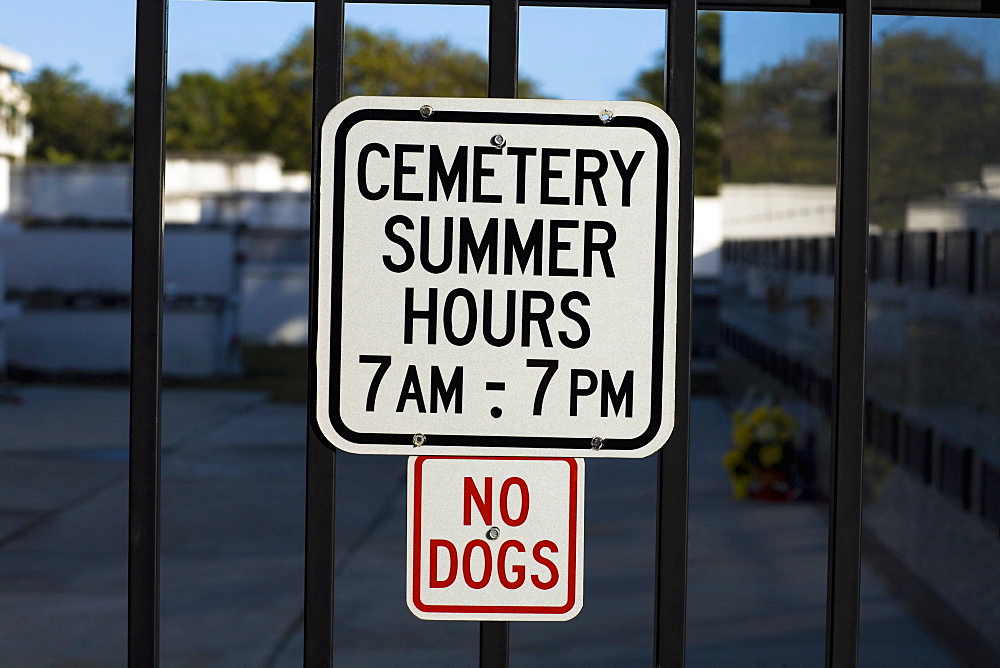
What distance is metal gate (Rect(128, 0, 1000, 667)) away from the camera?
185cm

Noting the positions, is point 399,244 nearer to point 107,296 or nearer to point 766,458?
point 766,458

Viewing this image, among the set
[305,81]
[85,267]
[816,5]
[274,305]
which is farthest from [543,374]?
[305,81]

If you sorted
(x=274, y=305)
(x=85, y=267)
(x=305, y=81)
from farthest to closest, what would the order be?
(x=305, y=81) → (x=274, y=305) → (x=85, y=267)

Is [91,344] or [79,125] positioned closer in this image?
[91,344]

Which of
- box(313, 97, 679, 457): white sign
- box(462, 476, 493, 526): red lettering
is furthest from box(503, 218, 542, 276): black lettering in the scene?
box(462, 476, 493, 526): red lettering

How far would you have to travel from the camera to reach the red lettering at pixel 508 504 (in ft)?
5.99

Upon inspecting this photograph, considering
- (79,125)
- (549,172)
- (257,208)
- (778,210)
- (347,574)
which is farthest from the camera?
(79,125)

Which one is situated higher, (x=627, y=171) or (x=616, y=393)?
(x=627, y=171)

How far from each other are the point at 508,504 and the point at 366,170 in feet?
1.77

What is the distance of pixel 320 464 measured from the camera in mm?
1864

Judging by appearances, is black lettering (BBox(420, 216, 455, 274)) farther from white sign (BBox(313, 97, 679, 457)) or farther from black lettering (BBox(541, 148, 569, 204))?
black lettering (BBox(541, 148, 569, 204))

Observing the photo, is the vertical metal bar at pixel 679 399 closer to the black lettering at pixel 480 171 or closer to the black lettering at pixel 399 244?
the black lettering at pixel 480 171

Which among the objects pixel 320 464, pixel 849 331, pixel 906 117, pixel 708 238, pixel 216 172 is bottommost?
pixel 320 464

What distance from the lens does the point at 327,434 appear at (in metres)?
1.82
